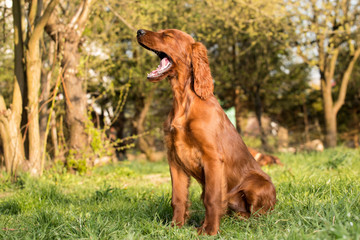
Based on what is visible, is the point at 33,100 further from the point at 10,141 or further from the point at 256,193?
the point at 256,193

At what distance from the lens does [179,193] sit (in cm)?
295

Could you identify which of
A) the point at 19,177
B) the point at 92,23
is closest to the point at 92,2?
the point at 19,177

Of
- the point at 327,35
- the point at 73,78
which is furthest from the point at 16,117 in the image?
the point at 327,35

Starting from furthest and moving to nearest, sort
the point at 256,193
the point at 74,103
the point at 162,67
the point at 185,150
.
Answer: the point at 74,103
the point at 162,67
the point at 256,193
the point at 185,150

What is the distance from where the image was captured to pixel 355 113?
49.2 ft

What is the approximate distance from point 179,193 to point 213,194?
0.38 metres

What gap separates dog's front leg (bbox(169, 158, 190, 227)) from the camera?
289 centimetres

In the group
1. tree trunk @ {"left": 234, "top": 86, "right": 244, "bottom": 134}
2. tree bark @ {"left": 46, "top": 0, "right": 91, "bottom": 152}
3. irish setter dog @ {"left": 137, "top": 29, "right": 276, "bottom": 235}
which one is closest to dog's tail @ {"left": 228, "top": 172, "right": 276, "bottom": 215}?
irish setter dog @ {"left": 137, "top": 29, "right": 276, "bottom": 235}

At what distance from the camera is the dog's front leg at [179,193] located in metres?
2.89

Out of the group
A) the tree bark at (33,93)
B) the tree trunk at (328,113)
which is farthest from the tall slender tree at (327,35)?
the tree bark at (33,93)

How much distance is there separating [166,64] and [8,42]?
6877mm

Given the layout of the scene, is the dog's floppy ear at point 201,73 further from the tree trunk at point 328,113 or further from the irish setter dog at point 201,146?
the tree trunk at point 328,113

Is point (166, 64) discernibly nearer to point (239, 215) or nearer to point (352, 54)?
point (239, 215)

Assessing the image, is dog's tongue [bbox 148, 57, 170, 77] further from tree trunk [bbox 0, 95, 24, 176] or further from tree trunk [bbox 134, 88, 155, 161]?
tree trunk [bbox 134, 88, 155, 161]
